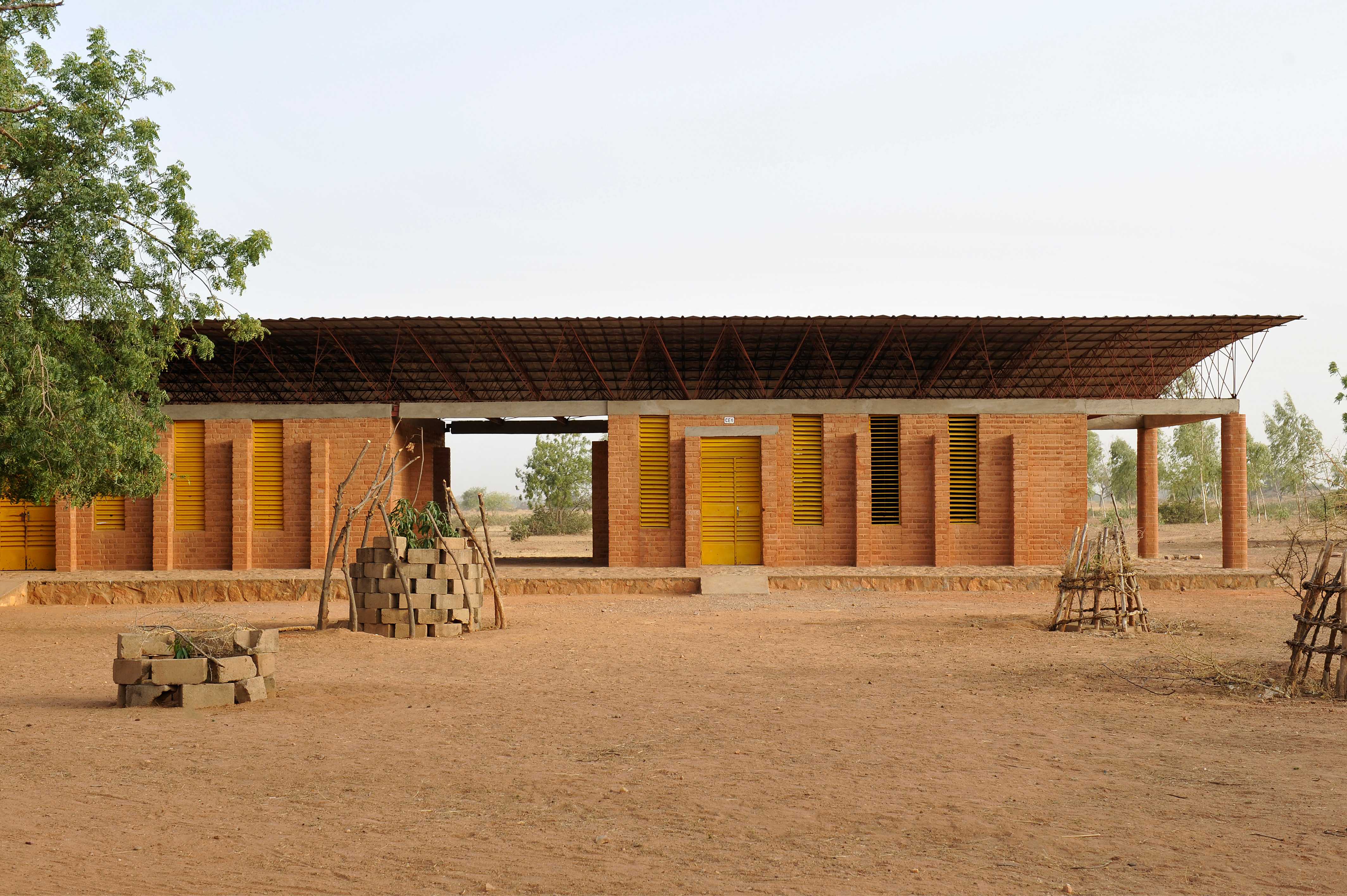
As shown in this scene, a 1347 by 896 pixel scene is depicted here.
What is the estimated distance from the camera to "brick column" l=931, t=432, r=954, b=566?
23875 mm

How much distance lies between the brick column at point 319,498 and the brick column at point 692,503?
6360 mm

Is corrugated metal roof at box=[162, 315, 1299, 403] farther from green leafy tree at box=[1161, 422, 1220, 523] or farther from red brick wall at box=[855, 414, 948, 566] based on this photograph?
green leafy tree at box=[1161, 422, 1220, 523]

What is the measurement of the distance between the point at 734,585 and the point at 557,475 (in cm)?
3168

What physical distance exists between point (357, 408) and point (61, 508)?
691 cm

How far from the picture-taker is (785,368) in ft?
80.6

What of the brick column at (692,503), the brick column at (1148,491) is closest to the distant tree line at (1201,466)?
the brick column at (1148,491)

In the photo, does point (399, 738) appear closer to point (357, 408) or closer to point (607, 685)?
point (607, 685)

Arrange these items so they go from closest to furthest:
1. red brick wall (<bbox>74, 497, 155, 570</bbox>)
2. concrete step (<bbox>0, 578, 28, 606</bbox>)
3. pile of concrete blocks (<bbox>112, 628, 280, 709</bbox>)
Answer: pile of concrete blocks (<bbox>112, 628, 280, 709</bbox>) → concrete step (<bbox>0, 578, 28, 606</bbox>) → red brick wall (<bbox>74, 497, 155, 570</bbox>)

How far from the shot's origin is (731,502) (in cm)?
2420

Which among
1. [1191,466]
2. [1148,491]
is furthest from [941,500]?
[1191,466]

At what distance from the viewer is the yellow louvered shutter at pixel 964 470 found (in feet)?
79.5

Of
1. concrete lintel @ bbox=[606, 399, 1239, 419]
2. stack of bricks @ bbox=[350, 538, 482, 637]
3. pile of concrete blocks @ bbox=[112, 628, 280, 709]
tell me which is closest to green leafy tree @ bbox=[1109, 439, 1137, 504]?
concrete lintel @ bbox=[606, 399, 1239, 419]

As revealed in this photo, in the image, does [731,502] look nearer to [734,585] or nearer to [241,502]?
[734,585]

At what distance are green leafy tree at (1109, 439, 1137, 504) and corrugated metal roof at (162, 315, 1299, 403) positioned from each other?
97.0ft
